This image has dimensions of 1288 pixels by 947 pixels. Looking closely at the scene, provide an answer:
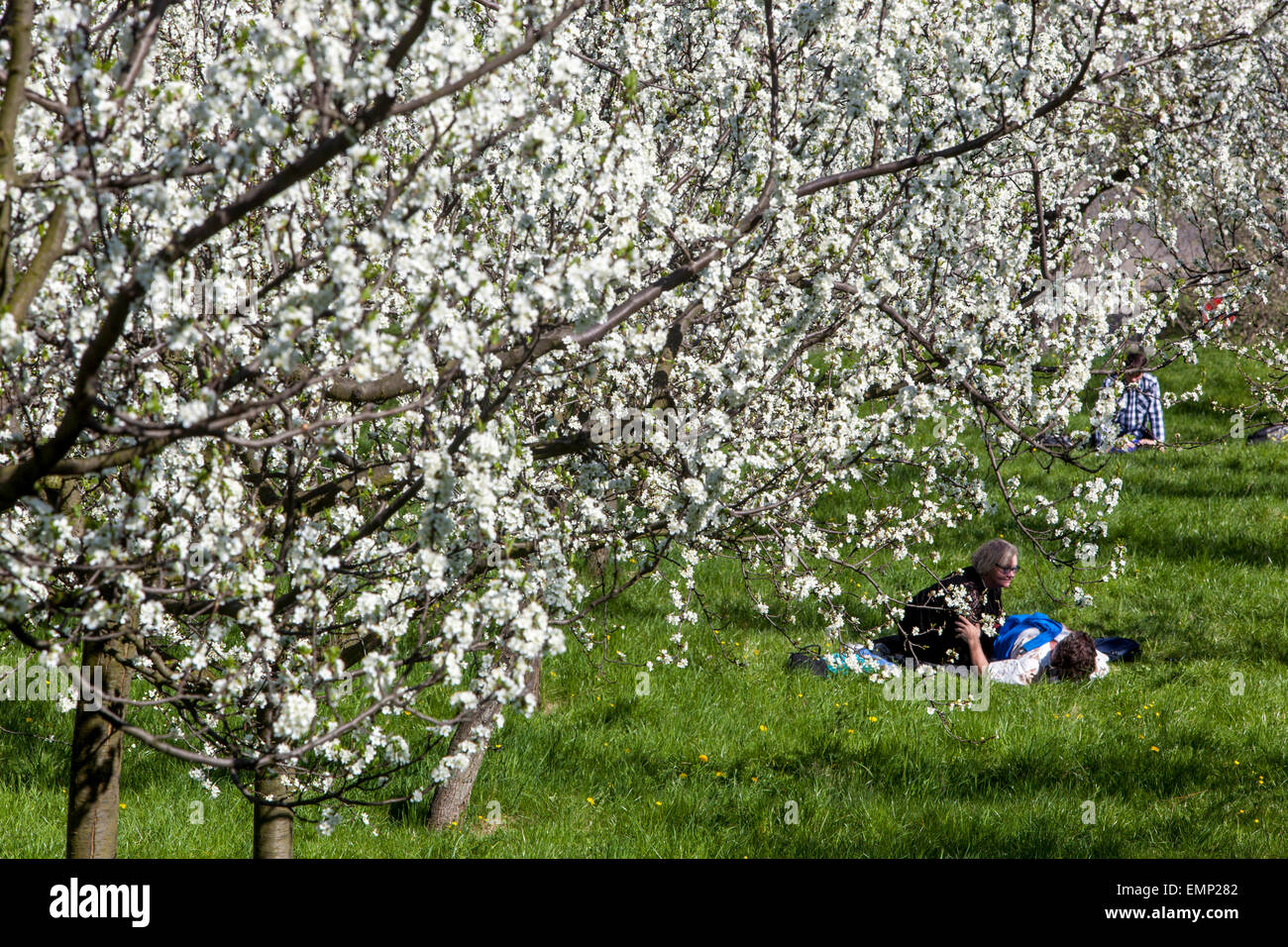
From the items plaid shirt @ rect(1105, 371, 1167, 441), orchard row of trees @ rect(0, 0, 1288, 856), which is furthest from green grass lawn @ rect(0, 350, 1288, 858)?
plaid shirt @ rect(1105, 371, 1167, 441)

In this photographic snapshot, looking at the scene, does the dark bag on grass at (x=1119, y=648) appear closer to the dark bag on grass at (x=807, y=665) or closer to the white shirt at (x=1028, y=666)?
the white shirt at (x=1028, y=666)

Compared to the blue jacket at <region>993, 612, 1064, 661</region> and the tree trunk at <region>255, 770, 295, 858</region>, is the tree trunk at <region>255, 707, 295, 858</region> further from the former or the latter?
the blue jacket at <region>993, 612, 1064, 661</region>

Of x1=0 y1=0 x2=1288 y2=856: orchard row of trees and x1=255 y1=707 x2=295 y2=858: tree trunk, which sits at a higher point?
x1=0 y1=0 x2=1288 y2=856: orchard row of trees

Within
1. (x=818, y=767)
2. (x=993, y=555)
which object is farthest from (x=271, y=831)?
(x=993, y=555)

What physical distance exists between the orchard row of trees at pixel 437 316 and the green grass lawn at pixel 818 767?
859 mm

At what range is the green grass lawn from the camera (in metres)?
6.04

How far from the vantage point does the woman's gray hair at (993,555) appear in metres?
8.30

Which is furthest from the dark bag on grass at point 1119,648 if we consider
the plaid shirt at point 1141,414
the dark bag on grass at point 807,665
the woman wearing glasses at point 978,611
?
the plaid shirt at point 1141,414

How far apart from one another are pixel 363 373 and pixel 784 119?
297cm

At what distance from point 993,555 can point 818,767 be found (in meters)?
2.52

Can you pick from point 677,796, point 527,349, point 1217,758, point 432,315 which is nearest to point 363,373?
point 432,315

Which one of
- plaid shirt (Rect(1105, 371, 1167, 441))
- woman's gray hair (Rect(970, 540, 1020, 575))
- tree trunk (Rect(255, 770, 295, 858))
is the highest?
plaid shirt (Rect(1105, 371, 1167, 441))

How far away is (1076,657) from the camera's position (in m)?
8.20

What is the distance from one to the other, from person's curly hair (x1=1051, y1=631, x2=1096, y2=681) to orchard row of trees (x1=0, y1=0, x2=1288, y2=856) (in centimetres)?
259
